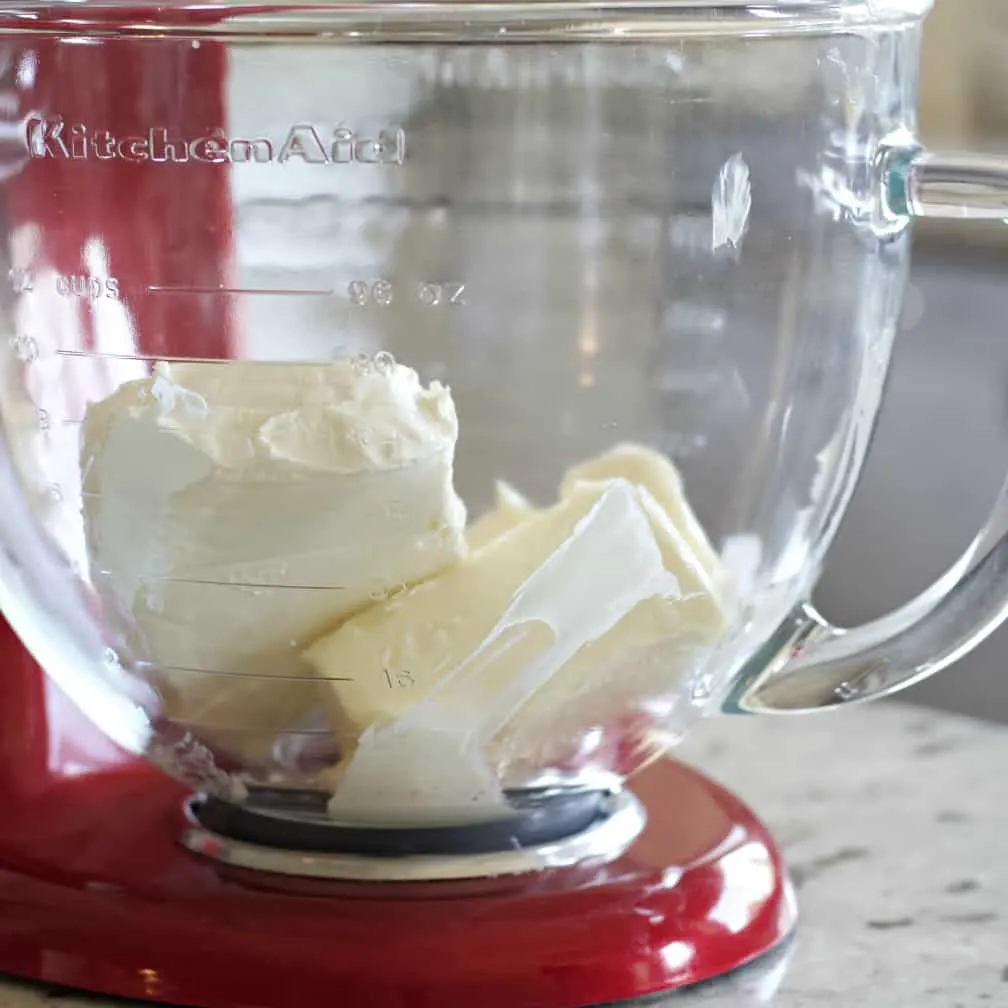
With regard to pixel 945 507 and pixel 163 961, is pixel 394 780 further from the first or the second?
pixel 945 507

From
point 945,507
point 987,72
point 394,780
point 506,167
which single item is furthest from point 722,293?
point 987,72

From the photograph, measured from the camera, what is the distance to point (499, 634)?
0.56 meters

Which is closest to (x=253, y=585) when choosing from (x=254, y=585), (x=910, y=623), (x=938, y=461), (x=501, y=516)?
(x=254, y=585)

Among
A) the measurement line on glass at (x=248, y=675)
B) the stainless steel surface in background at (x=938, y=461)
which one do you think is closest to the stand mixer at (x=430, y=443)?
the measurement line on glass at (x=248, y=675)

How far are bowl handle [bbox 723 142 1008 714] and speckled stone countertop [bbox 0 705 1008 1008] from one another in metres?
0.09

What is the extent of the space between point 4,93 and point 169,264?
0.26 feet

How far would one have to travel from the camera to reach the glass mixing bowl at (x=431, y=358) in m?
0.54

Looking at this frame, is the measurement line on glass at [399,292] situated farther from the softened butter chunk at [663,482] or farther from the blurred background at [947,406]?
the blurred background at [947,406]

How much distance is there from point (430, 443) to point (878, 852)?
0.97ft

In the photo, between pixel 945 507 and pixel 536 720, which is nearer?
pixel 536 720

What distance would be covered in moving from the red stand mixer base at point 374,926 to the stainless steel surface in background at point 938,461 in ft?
2.99

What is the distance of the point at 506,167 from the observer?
1.88 feet

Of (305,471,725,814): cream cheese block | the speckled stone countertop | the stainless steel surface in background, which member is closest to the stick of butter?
(305,471,725,814): cream cheese block

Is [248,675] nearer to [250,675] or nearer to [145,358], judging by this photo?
[250,675]
